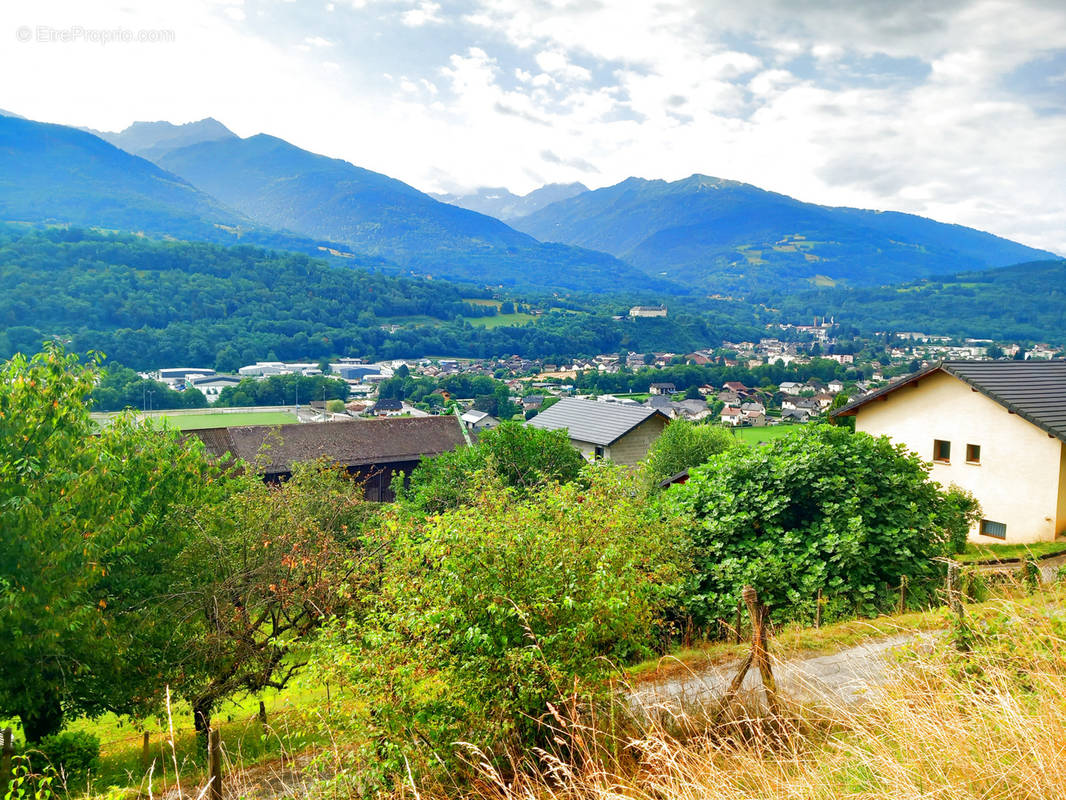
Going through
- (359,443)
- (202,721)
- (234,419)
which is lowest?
(234,419)

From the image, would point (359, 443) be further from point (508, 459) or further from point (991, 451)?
point (991, 451)

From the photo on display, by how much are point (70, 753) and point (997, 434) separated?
21.3 meters

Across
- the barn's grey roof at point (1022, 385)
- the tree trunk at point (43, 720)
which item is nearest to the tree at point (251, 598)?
the tree trunk at point (43, 720)

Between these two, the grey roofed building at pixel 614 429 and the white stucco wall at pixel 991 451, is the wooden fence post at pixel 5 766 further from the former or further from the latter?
the grey roofed building at pixel 614 429

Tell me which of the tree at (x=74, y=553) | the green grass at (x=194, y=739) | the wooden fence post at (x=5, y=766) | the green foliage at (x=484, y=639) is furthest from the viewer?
the tree at (x=74, y=553)

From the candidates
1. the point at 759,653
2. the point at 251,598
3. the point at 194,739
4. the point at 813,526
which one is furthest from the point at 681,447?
the point at 759,653

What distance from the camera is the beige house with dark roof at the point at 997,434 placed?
18078 mm

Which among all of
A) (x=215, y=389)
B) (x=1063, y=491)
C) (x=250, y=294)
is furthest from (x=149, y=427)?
(x=250, y=294)

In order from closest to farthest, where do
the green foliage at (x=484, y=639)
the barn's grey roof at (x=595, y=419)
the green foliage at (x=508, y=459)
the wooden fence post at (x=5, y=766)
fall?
the green foliage at (x=484, y=639)
the wooden fence post at (x=5, y=766)
the green foliage at (x=508, y=459)
the barn's grey roof at (x=595, y=419)

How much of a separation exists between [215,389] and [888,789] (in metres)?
137

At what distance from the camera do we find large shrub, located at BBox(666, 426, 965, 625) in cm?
1066

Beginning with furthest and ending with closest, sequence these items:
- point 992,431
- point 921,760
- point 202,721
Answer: point 992,431
point 202,721
point 921,760

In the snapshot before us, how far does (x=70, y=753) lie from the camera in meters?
9.37

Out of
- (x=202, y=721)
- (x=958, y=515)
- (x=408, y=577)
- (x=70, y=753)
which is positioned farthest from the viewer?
(x=958, y=515)
